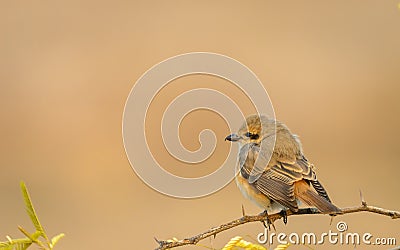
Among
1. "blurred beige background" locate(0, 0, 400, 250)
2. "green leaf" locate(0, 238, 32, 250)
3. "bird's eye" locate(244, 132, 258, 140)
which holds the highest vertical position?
"blurred beige background" locate(0, 0, 400, 250)

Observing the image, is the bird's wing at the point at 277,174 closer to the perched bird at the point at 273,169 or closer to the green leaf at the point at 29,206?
the perched bird at the point at 273,169

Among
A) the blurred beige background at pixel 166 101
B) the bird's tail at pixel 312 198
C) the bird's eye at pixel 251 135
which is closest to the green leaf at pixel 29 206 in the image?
the bird's tail at pixel 312 198

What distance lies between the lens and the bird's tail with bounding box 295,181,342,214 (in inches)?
171

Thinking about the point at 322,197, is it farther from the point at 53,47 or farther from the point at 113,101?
the point at 53,47

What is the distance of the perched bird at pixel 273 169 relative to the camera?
4.91 metres

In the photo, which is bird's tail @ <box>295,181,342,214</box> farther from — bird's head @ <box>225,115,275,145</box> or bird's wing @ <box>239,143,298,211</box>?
bird's head @ <box>225,115,275,145</box>

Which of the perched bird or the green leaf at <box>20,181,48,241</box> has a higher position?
the perched bird

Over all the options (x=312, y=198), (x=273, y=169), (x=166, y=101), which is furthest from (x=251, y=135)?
(x=166, y=101)

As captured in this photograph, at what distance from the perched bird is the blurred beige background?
444 centimetres

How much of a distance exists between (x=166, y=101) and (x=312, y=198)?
10860 mm

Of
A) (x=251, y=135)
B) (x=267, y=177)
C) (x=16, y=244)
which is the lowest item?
(x=16, y=244)

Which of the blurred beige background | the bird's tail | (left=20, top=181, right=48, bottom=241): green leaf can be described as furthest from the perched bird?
the blurred beige background

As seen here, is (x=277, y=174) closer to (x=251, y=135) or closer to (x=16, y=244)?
(x=251, y=135)

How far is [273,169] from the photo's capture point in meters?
5.10
